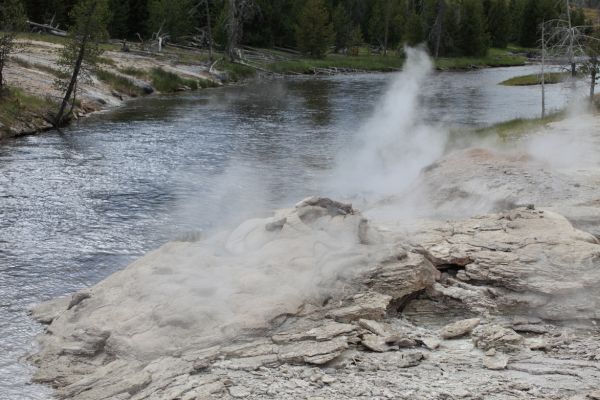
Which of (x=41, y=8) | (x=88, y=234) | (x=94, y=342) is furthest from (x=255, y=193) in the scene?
(x=41, y=8)

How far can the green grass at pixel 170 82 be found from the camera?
53156 mm

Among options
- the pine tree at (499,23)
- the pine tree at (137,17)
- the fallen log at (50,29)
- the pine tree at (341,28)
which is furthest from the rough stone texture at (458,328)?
the pine tree at (499,23)

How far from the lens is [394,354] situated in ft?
32.5

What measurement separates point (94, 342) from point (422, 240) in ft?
21.9

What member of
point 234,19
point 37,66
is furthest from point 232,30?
point 37,66

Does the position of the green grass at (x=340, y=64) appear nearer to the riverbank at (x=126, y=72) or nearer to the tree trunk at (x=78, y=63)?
the riverbank at (x=126, y=72)

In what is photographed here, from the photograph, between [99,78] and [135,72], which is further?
[135,72]

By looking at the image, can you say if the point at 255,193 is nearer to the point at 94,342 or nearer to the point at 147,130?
the point at 94,342

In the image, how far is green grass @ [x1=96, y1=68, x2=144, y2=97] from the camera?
48281 millimetres

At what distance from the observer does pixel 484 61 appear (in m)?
101

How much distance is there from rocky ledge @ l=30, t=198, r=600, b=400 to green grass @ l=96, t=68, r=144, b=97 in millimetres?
36622

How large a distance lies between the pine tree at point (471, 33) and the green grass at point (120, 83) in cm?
6469

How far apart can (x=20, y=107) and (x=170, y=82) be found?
21067 millimetres

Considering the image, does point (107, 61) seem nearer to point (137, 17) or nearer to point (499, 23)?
point (137, 17)
